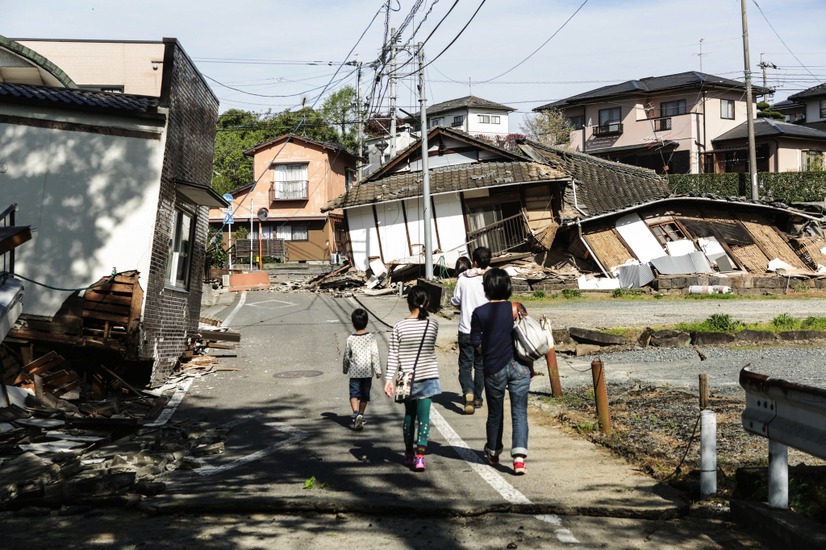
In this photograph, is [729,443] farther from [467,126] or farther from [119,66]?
[467,126]

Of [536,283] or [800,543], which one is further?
[536,283]

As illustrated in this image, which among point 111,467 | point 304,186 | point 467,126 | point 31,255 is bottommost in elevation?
point 111,467

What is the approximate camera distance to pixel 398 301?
2798 cm

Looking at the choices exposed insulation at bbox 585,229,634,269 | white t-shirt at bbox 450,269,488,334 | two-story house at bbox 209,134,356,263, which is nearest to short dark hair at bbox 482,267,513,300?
white t-shirt at bbox 450,269,488,334

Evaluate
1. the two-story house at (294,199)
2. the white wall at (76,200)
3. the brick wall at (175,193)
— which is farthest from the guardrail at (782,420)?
the two-story house at (294,199)

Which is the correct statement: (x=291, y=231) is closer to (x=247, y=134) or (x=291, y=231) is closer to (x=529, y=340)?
(x=247, y=134)

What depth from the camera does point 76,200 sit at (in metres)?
11.9

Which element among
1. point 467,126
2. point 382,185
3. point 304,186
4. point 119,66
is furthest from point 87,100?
point 467,126

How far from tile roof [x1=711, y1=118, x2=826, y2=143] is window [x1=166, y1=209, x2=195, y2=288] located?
136 feet

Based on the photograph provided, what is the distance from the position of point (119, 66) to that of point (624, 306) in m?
21.1

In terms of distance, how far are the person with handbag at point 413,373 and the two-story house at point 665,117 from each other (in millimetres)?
47135

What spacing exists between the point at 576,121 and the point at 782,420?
5359 cm

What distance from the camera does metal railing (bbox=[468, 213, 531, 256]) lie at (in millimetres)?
33750

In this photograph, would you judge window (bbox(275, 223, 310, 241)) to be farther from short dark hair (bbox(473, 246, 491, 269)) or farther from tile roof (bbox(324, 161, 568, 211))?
short dark hair (bbox(473, 246, 491, 269))
